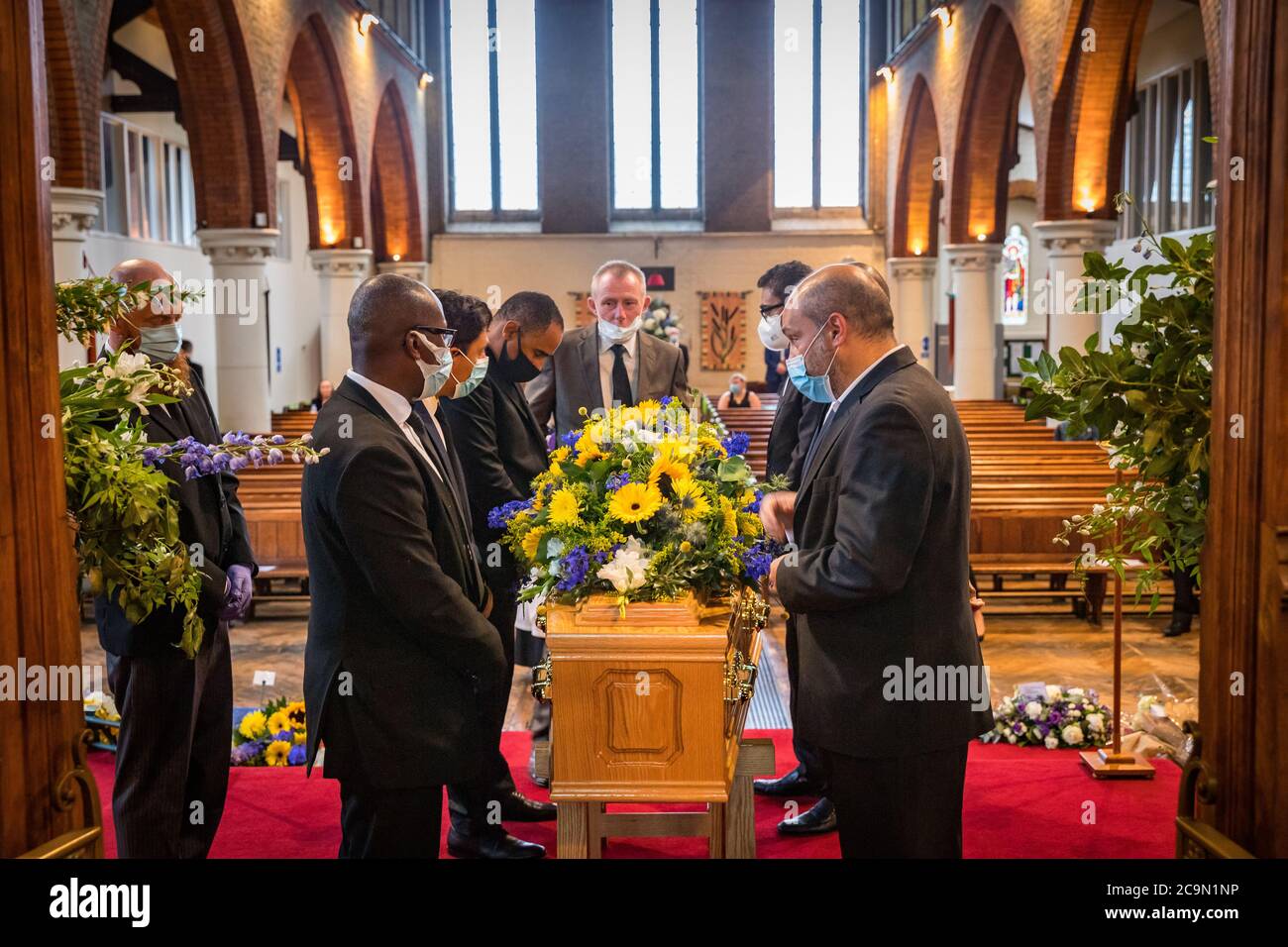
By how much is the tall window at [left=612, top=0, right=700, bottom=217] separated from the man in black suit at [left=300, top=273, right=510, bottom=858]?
783 inches

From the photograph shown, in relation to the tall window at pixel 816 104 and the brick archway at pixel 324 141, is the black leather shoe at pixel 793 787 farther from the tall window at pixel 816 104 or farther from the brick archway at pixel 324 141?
the tall window at pixel 816 104

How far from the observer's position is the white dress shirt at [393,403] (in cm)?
250

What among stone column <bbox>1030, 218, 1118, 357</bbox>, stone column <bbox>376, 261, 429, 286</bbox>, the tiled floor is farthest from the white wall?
the tiled floor

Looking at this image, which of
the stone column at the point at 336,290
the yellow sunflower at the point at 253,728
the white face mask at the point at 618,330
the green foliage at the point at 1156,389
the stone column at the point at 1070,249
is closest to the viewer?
the green foliage at the point at 1156,389

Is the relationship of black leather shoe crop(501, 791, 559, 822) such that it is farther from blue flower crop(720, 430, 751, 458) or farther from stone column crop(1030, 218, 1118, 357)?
stone column crop(1030, 218, 1118, 357)

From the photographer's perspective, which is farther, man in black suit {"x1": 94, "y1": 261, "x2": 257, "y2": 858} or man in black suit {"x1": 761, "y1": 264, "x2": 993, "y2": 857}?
man in black suit {"x1": 94, "y1": 261, "x2": 257, "y2": 858}

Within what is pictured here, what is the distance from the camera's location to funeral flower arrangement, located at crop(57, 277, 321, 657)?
7.84 feet

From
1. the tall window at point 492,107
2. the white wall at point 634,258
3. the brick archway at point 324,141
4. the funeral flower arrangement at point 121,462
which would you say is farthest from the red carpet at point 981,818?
the tall window at point 492,107

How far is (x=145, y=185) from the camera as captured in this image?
1462 centimetres

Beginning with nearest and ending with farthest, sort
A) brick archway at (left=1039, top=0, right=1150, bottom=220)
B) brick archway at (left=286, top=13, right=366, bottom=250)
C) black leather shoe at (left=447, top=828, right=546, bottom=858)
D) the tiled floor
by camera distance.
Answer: black leather shoe at (left=447, top=828, right=546, bottom=858), the tiled floor, brick archway at (left=1039, top=0, right=1150, bottom=220), brick archway at (left=286, top=13, right=366, bottom=250)

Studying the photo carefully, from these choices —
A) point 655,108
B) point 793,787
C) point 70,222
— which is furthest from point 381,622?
point 655,108

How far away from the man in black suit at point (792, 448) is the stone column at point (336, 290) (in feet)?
40.9

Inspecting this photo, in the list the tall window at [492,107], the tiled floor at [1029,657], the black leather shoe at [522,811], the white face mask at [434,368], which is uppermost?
the tall window at [492,107]
